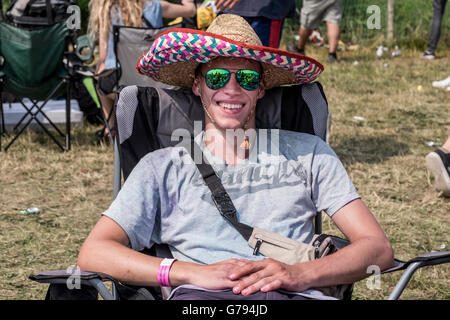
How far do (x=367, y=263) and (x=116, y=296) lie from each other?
942mm

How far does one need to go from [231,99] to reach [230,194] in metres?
0.39

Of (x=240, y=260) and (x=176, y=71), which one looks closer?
(x=240, y=260)

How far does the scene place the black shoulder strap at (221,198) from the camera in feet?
9.47

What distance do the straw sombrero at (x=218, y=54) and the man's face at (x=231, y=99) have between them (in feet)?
0.22

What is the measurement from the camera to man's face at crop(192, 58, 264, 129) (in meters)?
3.04

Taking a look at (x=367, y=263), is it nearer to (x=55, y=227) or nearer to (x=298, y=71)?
(x=298, y=71)

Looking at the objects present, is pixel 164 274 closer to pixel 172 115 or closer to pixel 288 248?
pixel 288 248

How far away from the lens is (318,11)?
10.3 meters

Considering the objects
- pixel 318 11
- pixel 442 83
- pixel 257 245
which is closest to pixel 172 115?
pixel 257 245

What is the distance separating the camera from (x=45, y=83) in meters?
6.54

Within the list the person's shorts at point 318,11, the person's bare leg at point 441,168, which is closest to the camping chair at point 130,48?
the person's bare leg at point 441,168

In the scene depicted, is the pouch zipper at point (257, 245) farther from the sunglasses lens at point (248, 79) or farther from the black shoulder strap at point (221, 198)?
the sunglasses lens at point (248, 79)

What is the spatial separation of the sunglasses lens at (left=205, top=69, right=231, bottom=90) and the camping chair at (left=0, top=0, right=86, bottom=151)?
12.1 ft

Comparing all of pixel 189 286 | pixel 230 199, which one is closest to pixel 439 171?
pixel 230 199
